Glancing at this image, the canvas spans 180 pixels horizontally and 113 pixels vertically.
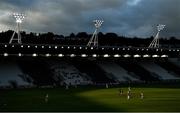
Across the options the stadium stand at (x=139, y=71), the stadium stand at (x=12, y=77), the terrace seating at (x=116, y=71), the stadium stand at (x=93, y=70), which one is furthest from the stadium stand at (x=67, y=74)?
the stadium stand at (x=139, y=71)

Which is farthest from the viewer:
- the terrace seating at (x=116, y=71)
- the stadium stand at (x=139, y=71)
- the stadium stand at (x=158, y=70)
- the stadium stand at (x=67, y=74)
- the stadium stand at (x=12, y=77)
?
the stadium stand at (x=158, y=70)

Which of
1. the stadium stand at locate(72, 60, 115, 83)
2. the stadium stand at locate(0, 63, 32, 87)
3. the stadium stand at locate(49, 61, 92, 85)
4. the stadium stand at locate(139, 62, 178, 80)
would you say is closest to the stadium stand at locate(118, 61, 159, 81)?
the stadium stand at locate(139, 62, 178, 80)

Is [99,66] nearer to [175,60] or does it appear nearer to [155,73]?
[155,73]

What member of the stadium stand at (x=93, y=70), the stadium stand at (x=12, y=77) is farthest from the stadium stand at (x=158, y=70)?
the stadium stand at (x=12, y=77)

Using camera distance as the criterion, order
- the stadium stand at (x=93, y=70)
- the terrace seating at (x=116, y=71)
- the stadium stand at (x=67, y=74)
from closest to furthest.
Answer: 1. the stadium stand at (x=67, y=74)
2. the stadium stand at (x=93, y=70)
3. the terrace seating at (x=116, y=71)

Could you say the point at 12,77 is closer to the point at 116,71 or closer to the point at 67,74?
the point at 67,74

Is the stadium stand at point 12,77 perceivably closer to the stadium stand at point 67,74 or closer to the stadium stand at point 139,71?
the stadium stand at point 67,74

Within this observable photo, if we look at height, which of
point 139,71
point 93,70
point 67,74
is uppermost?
point 93,70

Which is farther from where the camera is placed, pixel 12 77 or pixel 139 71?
pixel 139 71

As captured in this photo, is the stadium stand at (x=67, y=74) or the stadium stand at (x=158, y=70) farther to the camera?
the stadium stand at (x=158, y=70)

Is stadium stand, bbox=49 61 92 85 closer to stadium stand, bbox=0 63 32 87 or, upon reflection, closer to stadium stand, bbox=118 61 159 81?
stadium stand, bbox=0 63 32 87

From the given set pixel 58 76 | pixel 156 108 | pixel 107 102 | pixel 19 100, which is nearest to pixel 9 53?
pixel 58 76

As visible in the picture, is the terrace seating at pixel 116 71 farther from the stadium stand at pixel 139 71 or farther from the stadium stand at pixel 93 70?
the stadium stand at pixel 139 71

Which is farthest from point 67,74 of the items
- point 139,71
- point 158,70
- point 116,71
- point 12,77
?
point 158,70
